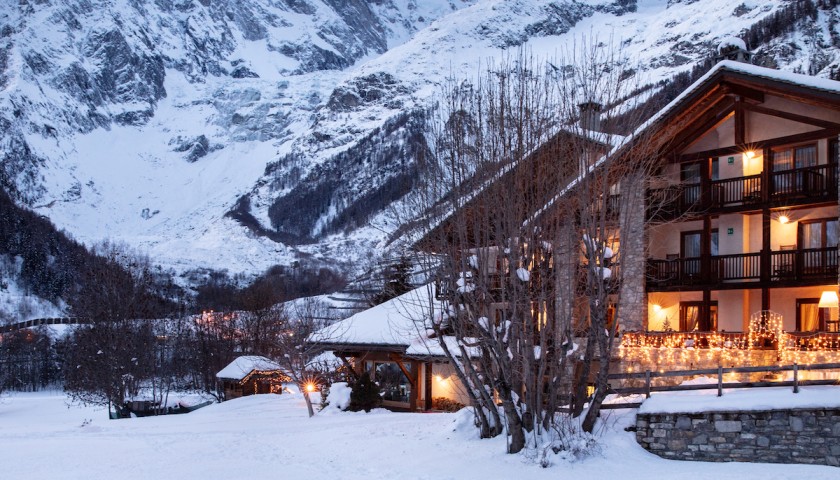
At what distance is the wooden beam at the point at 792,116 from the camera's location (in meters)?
21.2

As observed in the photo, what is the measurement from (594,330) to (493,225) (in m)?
3.00

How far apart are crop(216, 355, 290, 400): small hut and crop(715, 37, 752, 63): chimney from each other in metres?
23.0

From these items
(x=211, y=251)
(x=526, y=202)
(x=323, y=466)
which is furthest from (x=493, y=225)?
(x=211, y=251)

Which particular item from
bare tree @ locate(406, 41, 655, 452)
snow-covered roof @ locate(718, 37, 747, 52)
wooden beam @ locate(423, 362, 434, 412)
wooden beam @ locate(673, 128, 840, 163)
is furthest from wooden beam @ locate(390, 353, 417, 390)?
snow-covered roof @ locate(718, 37, 747, 52)

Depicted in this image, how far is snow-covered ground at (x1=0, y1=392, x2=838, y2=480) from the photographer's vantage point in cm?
1536

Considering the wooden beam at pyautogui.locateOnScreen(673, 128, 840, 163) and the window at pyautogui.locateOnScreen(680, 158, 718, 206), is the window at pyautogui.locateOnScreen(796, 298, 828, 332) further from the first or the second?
the wooden beam at pyautogui.locateOnScreen(673, 128, 840, 163)

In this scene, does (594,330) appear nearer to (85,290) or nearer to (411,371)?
(411,371)

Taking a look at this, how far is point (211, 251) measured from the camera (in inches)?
7013

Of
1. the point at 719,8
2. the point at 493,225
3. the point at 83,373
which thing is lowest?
the point at 83,373

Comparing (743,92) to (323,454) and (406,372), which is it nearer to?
(406,372)

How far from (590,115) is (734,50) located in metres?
10.2

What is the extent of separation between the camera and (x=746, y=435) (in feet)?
50.4

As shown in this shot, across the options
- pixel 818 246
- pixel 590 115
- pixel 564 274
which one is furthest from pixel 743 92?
pixel 564 274

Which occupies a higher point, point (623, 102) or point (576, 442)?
point (623, 102)
